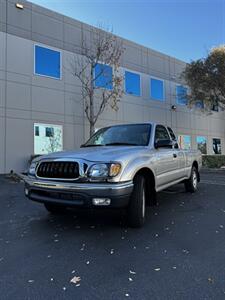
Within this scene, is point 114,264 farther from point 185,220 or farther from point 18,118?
point 18,118

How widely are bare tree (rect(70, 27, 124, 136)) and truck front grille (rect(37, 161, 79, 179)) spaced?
11.6m

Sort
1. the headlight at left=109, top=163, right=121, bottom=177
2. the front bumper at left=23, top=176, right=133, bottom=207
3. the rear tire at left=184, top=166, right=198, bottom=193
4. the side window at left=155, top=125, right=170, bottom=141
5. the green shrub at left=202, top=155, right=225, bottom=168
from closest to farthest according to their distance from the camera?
the front bumper at left=23, top=176, right=133, bottom=207 → the headlight at left=109, top=163, right=121, bottom=177 → the side window at left=155, top=125, right=170, bottom=141 → the rear tire at left=184, top=166, right=198, bottom=193 → the green shrub at left=202, top=155, right=225, bottom=168

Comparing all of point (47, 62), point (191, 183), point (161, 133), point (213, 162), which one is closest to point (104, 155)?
point (161, 133)

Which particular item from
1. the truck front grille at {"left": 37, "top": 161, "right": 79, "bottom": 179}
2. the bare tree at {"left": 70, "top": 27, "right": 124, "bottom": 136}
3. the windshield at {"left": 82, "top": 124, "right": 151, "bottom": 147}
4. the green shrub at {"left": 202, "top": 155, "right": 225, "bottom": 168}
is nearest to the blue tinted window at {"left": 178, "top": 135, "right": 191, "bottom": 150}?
the green shrub at {"left": 202, "top": 155, "right": 225, "bottom": 168}

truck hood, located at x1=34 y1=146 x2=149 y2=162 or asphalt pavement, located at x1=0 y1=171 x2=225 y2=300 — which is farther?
truck hood, located at x1=34 y1=146 x2=149 y2=162

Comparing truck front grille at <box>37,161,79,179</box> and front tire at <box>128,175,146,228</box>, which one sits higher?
truck front grille at <box>37,161,79,179</box>

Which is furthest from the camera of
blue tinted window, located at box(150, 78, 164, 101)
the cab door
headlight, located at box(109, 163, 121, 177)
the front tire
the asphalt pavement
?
blue tinted window, located at box(150, 78, 164, 101)

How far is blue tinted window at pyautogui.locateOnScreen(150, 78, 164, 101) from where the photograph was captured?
888 inches

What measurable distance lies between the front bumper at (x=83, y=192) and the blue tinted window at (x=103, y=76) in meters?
13.9

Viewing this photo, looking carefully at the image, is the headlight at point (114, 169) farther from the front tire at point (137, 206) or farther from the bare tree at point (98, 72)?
the bare tree at point (98, 72)

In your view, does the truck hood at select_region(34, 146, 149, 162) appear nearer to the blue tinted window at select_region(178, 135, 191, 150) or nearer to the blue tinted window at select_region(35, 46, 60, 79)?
the blue tinted window at select_region(35, 46, 60, 79)

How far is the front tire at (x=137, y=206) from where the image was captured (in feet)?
16.5

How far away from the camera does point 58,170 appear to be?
5.05 m

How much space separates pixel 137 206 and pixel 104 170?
0.90m
